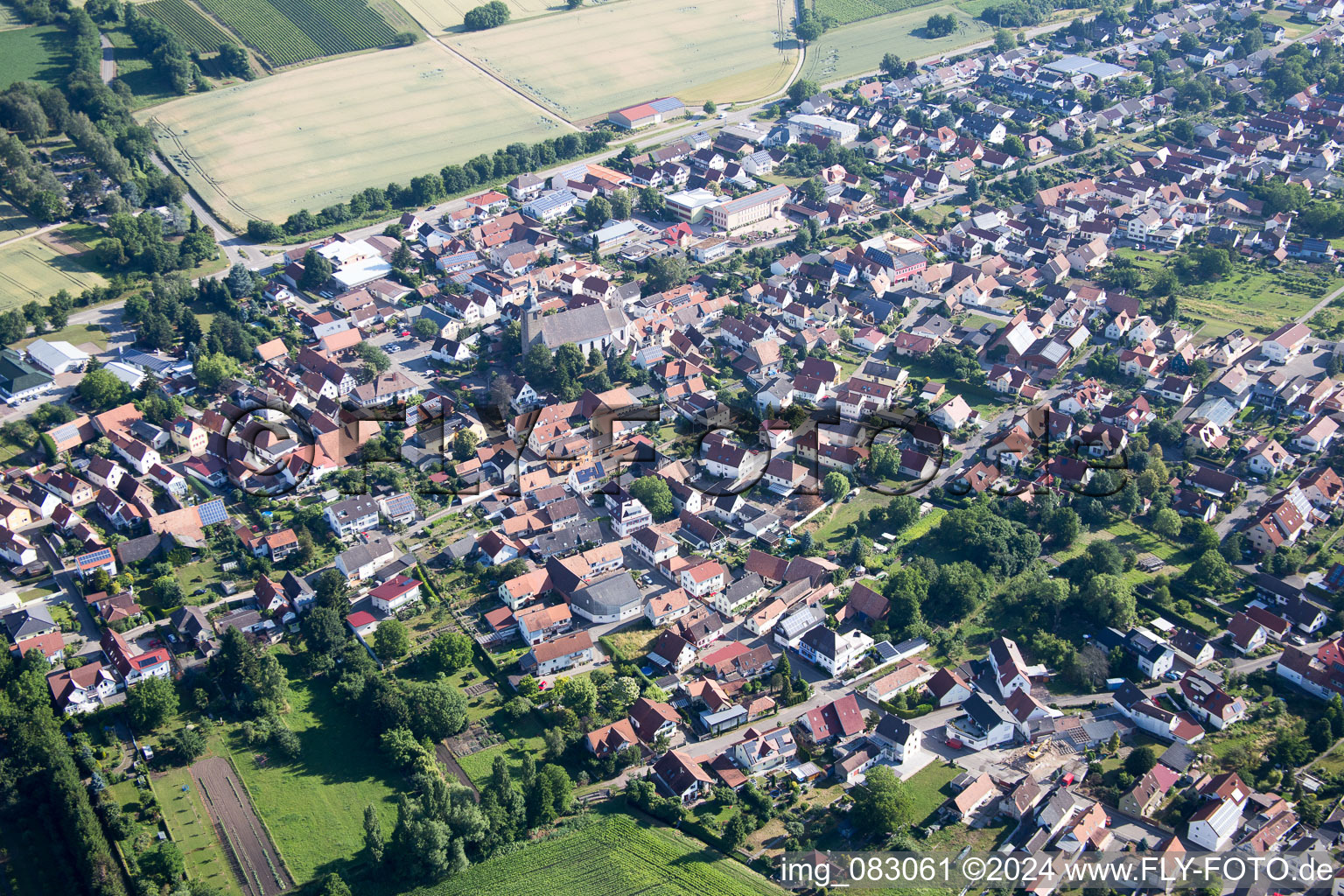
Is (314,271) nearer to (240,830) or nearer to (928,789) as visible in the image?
(240,830)

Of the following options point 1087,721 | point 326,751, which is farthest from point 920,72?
point 326,751

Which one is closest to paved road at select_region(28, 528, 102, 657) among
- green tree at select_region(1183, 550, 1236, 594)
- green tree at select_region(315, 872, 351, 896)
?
green tree at select_region(315, 872, 351, 896)

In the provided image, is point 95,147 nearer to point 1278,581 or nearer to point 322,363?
point 322,363

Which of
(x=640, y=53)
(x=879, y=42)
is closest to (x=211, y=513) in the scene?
(x=640, y=53)

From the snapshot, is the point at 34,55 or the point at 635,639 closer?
the point at 635,639

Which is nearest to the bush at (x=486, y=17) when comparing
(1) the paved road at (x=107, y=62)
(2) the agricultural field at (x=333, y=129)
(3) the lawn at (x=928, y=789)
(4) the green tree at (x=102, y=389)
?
(2) the agricultural field at (x=333, y=129)

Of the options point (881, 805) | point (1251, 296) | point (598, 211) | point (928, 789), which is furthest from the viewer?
point (598, 211)

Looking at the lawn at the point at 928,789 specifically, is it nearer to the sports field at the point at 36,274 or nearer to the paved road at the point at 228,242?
the paved road at the point at 228,242

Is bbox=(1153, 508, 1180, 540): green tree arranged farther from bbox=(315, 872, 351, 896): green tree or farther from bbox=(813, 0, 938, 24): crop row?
bbox=(813, 0, 938, 24): crop row

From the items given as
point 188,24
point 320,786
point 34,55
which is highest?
point 188,24

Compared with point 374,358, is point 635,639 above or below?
below
